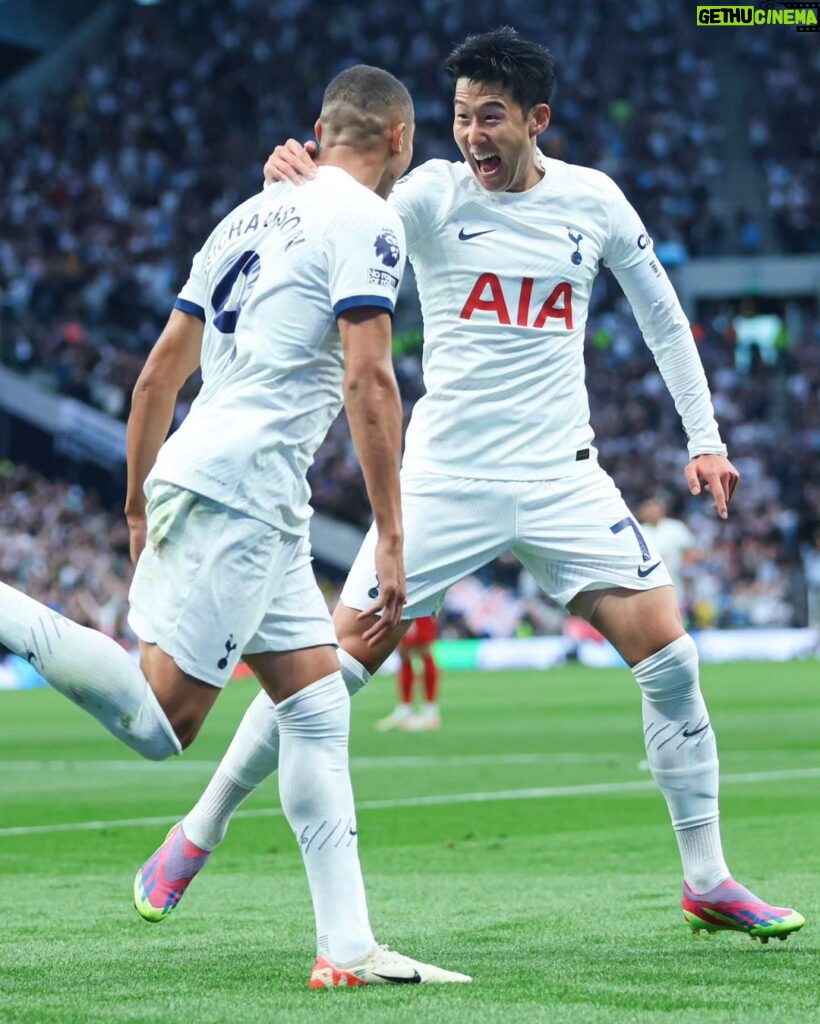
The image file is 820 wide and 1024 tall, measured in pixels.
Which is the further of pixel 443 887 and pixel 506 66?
pixel 443 887

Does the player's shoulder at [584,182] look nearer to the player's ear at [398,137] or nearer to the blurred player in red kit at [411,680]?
the player's ear at [398,137]

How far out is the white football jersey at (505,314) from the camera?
19.8 ft

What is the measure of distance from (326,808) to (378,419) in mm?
1049

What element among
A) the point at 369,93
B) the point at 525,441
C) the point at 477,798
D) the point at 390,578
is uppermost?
the point at 369,93

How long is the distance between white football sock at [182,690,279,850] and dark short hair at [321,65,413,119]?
5.89 ft

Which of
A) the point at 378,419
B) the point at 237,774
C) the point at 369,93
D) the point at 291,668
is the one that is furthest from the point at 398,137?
the point at 237,774

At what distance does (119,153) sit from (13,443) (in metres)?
8.02

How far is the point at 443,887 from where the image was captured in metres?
7.36

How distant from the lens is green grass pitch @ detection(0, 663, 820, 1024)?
4.66 m

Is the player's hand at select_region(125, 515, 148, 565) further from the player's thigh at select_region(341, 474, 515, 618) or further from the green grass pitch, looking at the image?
the green grass pitch

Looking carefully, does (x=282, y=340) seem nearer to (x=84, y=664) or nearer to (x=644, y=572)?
(x=84, y=664)

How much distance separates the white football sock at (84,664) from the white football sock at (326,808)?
0.38m

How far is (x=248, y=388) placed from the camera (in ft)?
16.0

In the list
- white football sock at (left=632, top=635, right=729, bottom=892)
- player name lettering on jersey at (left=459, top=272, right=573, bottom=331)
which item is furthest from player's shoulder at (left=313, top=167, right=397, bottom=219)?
white football sock at (left=632, top=635, right=729, bottom=892)
